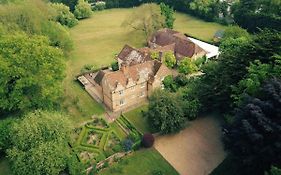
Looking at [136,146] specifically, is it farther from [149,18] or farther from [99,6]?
[99,6]

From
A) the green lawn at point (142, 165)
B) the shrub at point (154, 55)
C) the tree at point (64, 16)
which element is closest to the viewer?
the green lawn at point (142, 165)

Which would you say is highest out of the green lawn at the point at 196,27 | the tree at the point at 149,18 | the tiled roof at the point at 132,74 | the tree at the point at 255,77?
the tree at the point at 255,77

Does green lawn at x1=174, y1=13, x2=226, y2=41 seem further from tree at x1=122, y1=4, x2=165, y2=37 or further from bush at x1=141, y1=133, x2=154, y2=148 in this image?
bush at x1=141, y1=133, x2=154, y2=148

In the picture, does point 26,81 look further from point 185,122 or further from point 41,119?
point 185,122

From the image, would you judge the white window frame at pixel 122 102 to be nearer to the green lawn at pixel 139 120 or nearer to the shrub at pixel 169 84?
the green lawn at pixel 139 120

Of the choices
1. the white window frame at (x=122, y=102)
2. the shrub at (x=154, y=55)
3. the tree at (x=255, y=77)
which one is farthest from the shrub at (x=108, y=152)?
the shrub at (x=154, y=55)

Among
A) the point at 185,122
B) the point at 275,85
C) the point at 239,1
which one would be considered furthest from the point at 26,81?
the point at 239,1

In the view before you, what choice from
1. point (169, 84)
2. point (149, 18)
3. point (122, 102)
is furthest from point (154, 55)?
point (149, 18)
